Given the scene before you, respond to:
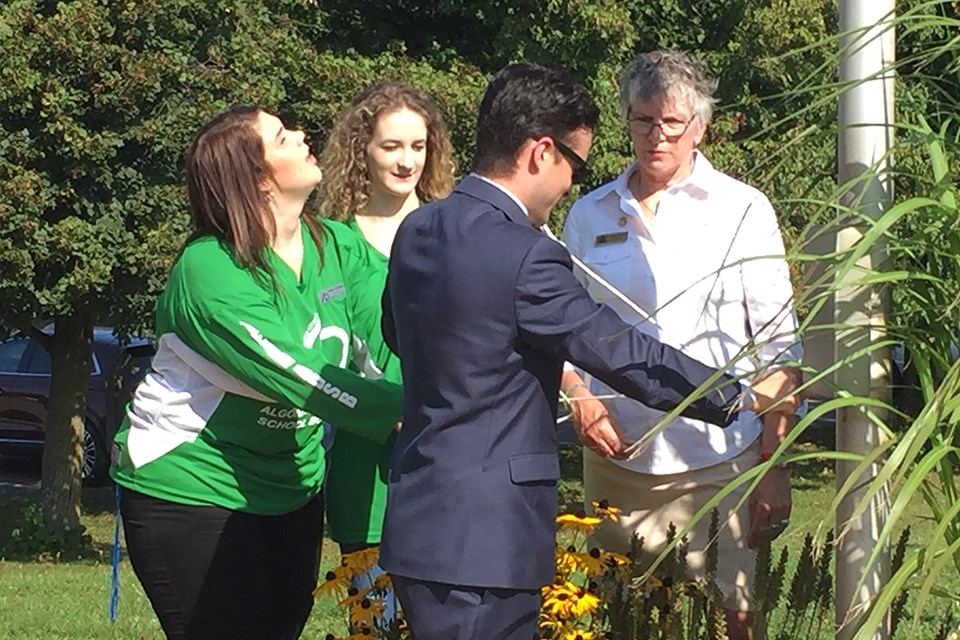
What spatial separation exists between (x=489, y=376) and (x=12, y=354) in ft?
58.6

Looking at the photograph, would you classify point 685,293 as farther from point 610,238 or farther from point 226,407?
point 226,407

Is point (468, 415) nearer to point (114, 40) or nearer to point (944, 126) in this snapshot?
point (944, 126)

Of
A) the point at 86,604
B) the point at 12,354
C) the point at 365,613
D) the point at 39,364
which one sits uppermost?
the point at 12,354

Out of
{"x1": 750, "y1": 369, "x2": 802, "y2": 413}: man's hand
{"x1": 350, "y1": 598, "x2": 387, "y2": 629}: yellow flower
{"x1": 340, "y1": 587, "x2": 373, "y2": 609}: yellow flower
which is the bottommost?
{"x1": 350, "y1": 598, "x2": 387, "y2": 629}: yellow flower

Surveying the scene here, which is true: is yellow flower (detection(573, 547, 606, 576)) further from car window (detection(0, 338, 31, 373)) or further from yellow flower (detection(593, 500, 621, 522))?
car window (detection(0, 338, 31, 373))

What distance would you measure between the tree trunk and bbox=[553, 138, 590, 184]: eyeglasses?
1177 cm

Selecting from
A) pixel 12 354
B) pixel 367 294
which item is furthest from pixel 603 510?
pixel 12 354

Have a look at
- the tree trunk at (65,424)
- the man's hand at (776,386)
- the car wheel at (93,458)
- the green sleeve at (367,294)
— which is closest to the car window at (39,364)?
the car wheel at (93,458)

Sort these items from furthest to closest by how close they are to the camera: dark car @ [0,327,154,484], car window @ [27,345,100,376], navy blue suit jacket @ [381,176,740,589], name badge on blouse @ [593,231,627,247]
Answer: car window @ [27,345,100,376] → dark car @ [0,327,154,484] → name badge on blouse @ [593,231,627,247] → navy blue suit jacket @ [381,176,740,589]

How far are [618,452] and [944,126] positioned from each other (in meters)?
1.29

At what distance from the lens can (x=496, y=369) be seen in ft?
9.77

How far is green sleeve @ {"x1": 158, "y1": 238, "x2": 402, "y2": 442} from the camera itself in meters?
3.64

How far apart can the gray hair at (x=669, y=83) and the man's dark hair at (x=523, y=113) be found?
0.80 m

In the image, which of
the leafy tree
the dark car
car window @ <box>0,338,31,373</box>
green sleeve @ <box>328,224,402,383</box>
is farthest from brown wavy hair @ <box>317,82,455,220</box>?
car window @ <box>0,338,31,373</box>
